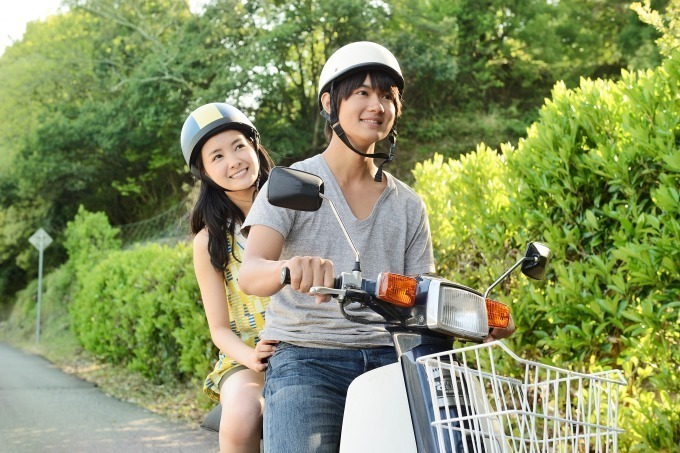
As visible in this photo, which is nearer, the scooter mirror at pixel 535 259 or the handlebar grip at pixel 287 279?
the handlebar grip at pixel 287 279

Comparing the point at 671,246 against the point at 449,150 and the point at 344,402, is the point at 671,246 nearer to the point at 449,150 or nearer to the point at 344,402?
the point at 344,402

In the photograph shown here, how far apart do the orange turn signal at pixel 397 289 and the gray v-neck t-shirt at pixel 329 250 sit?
45 cm

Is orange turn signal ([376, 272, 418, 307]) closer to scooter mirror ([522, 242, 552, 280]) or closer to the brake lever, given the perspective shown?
the brake lever

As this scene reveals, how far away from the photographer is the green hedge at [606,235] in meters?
3.86

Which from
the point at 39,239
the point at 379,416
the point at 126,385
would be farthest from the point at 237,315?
the point at 39,239

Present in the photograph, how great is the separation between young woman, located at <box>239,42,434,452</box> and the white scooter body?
7.2 inches

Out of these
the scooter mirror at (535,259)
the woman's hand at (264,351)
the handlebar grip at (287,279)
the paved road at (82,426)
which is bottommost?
the paved road at (82,426)

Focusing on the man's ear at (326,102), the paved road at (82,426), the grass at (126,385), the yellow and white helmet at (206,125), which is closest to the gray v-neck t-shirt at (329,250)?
the man's ear at (326,102)

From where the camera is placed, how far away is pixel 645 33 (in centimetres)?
2725

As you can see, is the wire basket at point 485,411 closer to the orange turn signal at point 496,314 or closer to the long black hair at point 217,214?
the orange turn signal at point 496,314

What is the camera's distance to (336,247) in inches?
109

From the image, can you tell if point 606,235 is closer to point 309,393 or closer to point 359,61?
point 359,61

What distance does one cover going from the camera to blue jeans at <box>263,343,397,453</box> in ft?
8.07

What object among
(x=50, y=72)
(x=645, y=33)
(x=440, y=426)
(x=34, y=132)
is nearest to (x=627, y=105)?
(x=440, y=426)
